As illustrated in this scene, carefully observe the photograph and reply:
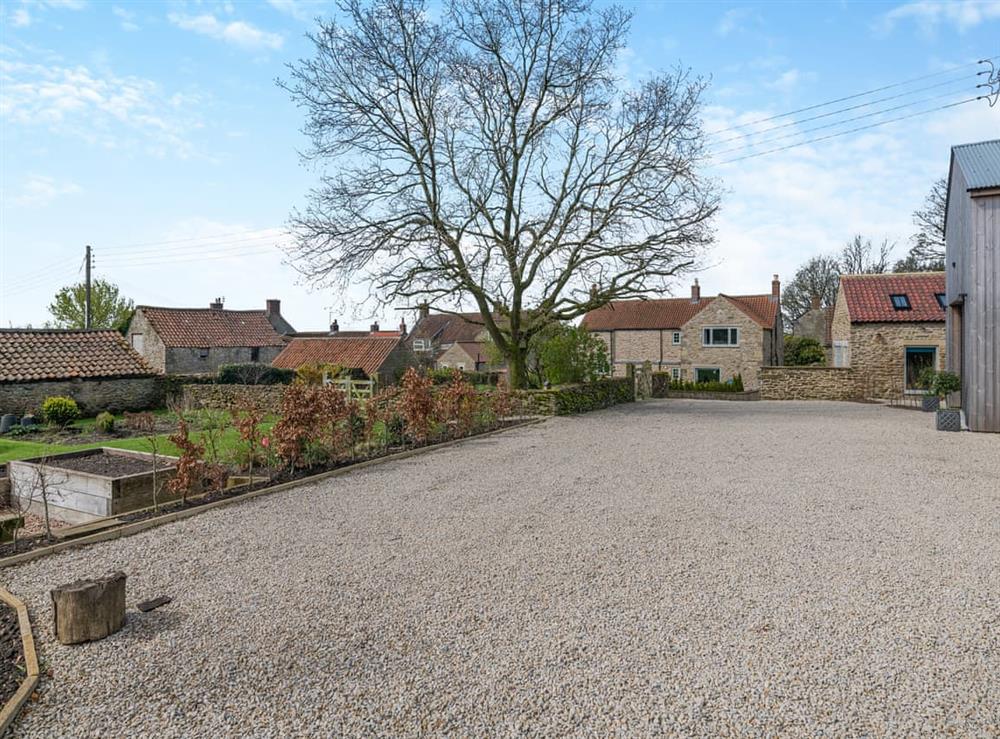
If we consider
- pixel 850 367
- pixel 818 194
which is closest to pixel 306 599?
pixel 818 194

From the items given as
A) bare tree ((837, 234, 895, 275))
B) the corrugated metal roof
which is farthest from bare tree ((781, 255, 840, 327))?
the corrugated metal roof

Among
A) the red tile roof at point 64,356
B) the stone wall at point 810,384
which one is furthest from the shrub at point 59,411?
the stone wall at point 810,384

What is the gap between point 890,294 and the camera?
86.9 feet

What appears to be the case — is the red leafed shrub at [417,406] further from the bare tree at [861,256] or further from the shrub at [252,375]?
the bare tree at [861,256]

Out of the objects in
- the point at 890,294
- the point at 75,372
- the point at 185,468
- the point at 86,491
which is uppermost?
the point at 890,294

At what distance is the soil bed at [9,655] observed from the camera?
13.2ft

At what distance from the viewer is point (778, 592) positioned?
17.4ft

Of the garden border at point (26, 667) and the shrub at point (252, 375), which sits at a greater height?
the shrub at point (252, 375)

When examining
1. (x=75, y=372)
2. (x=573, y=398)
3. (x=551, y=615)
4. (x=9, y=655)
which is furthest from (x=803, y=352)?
(x=9, y=655)

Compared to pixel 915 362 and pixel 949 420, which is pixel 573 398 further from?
pixel 915 362

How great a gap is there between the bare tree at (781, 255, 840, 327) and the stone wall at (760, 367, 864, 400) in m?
29.6

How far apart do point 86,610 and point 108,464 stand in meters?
6.61

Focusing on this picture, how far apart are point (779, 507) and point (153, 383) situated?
2071cm

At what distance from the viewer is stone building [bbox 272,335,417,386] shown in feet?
107
